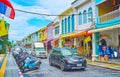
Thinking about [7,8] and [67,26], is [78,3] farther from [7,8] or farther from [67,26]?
[7,8]

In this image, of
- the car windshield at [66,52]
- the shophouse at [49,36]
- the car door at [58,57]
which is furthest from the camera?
the shophouse at [49,36]

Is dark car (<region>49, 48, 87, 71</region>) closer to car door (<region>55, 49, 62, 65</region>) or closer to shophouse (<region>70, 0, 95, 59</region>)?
car door (<region>55, 49, 62, 65</region>)

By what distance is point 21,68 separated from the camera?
1925cm

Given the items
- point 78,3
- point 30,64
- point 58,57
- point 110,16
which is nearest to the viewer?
point 30,64

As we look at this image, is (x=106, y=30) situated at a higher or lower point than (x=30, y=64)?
higher

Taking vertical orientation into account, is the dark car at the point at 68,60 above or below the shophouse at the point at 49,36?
below

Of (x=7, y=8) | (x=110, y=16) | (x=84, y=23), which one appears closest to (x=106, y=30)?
(x=110, y=16)

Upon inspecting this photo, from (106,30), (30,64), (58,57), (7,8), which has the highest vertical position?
(7,8)

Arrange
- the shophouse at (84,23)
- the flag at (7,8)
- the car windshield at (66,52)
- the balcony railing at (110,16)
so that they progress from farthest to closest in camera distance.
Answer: the shophouse at (84,23) < the balcony railing at (110,16) < the car windshield at (66,52) < the flag at (7,8)

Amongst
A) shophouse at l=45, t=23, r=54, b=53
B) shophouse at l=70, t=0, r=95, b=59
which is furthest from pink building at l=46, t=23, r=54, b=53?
shophouse at l=70, t=0, r=95, b=59

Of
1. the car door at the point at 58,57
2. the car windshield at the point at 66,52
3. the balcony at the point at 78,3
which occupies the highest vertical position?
the balcony at the point at 78,3

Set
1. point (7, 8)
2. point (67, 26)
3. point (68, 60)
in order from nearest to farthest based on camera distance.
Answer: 1. point (7, 8)
2. point (68, 60)
3. point (67, 26)

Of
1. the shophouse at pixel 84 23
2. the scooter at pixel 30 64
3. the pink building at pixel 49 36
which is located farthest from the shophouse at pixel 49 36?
the scooter at pixel 30 64

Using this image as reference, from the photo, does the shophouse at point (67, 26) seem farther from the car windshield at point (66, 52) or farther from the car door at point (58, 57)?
the car windshield at point (66, 52)
